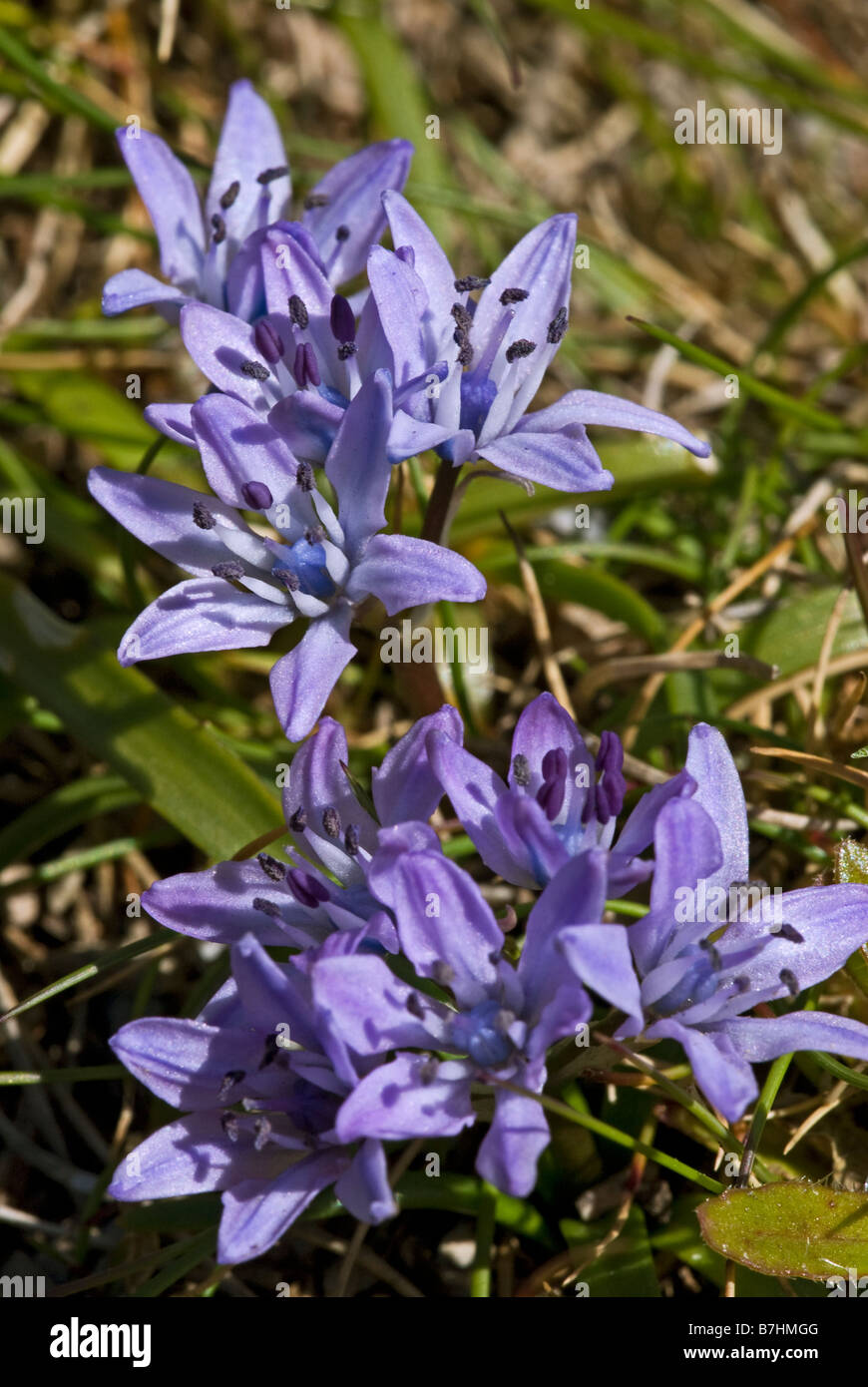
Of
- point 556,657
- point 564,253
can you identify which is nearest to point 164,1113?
point 556,657

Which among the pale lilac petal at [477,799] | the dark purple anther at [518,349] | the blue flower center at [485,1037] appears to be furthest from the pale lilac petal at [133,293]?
the blue flower center at [485,1037]

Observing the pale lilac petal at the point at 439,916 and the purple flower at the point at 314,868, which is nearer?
the pale lilac petal at the point at 439,916

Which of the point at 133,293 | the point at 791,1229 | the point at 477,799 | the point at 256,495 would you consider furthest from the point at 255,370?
the point at 791,1229

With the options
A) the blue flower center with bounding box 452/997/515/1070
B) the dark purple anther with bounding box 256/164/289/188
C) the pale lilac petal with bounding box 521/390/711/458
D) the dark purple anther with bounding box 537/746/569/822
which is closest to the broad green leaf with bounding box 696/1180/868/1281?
the blue flower center with bounding box 452/997/515/1070

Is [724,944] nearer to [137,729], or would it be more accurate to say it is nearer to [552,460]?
[552,460]

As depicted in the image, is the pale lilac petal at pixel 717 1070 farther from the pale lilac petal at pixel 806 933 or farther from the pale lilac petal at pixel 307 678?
the pale lilac petal at pixel 307 678
